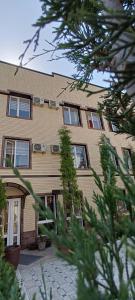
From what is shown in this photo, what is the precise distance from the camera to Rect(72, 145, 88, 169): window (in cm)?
1341

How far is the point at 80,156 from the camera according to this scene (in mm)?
13773

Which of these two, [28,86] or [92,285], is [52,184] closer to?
[28,86]

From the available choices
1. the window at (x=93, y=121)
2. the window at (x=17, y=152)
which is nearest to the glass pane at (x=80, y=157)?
the window at (x=93, y=121)

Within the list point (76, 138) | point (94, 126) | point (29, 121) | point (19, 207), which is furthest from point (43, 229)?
point (94, 126)

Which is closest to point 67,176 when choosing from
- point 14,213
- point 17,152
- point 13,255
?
point 17,152

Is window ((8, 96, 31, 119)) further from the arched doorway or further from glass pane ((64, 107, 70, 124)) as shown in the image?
the arched doorway

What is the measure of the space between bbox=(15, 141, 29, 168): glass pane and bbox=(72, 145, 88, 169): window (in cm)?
332

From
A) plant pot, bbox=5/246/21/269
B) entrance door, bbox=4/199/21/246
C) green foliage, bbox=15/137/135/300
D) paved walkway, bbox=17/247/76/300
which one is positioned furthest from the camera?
entrance door, bbox=4/199/21/246

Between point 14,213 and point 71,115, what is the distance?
7.94 m

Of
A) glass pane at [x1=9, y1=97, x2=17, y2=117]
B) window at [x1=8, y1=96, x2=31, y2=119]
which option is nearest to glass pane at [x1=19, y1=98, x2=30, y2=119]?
window at [x1=8, y1=96, x2=31, y2=119]

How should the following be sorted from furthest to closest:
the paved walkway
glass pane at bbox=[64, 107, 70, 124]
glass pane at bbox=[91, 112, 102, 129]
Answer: glass pane at bbox=[91, 112, 102, 129], glass pane at bbox=[64, 107, 70, 124], the paved walkway

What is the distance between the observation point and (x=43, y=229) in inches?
47.8

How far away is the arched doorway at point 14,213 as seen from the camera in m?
10.0

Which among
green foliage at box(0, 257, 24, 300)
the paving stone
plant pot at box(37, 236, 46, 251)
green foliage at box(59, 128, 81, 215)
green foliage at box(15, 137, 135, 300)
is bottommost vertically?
the paving stone
